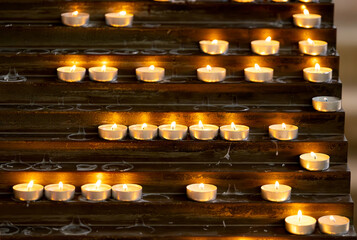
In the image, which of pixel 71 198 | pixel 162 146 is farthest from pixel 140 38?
pixel 71 198

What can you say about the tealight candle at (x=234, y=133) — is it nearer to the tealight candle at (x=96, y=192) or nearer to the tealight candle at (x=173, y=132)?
the tealight candle at (x=173, y=132)

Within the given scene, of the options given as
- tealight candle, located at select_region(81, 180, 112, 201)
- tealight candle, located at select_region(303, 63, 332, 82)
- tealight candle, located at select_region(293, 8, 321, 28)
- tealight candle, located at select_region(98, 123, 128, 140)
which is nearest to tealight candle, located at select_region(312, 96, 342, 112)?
tealight candle, located at select_region(303, 63, 332, 82)

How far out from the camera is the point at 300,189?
511 cm

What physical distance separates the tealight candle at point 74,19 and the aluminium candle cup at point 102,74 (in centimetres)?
32

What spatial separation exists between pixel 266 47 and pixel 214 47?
0.30 metres

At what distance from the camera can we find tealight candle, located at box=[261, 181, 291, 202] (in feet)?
16.3

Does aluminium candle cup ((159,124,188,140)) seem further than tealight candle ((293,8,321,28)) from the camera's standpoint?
No

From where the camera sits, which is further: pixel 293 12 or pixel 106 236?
pixel 293 12

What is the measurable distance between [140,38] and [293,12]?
93 centimetres

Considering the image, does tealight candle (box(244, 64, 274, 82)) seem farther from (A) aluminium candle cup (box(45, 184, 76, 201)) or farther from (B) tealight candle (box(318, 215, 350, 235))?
(A) aluminium candle cup (box(45, 184, 76, 201))

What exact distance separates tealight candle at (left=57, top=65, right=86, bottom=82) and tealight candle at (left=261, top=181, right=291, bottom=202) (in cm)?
123

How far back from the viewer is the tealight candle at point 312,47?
5414mm

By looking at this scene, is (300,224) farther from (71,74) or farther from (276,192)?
(71,74)

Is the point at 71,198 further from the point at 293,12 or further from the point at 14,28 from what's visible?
the point at 293,12
